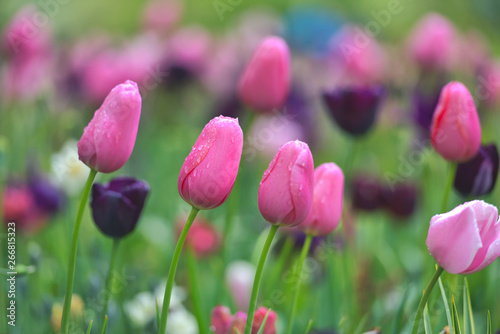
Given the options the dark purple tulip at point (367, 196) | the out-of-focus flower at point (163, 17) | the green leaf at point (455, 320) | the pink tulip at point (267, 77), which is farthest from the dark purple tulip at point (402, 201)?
the out-of-focus flower at point (163, 17)

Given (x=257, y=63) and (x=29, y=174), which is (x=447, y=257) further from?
(x=29, y=174)

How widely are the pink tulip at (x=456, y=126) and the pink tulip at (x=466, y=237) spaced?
154 mm

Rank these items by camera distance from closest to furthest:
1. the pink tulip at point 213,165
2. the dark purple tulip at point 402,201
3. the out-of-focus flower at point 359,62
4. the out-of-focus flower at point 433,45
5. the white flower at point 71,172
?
the pink tulip at point 213,165
the white flower at point 71,172
the dark purple tulip at point 402,201
the out-of-focus flower at point 433,45
the out-of-focus flower at point 359,62

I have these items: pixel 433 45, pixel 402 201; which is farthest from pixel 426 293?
pixel 433 45

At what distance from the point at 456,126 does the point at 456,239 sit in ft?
0.64

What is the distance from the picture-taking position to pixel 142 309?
1.00 meters

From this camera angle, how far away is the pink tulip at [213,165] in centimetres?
60

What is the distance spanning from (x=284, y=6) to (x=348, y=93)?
342cm

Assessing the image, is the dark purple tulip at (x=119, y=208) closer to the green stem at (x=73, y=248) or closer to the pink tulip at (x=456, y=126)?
the green stem at (x=73, y=248)

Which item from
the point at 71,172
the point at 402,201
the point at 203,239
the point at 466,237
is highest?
the point at 466,237

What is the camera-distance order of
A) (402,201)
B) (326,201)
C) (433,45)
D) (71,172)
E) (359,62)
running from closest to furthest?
(326,201) → (71,172) → (402,201) → (433,45) → (359,62)

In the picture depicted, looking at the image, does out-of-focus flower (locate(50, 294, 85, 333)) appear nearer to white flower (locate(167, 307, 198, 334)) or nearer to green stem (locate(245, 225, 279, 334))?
white flower (locate(167, 307, 198, 334))

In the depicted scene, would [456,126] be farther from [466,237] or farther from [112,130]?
[112,130]

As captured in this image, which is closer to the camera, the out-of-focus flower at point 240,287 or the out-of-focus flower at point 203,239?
the out-of-focus flower at point 240,287
